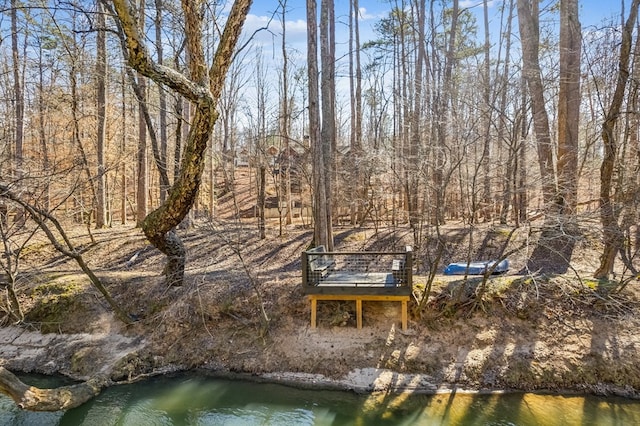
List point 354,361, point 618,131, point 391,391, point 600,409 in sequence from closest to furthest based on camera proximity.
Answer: point 600,409 → point 391,391 → point 354,361 → point 618,131

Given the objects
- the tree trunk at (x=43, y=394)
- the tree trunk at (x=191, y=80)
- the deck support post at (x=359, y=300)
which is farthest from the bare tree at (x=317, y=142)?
the tree trunk at (x=43, y=394)

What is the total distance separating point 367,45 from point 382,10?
1718 mm

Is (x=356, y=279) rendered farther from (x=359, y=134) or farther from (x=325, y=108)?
(x=359, y=134)

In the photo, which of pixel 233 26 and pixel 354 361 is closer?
pixel 233 26

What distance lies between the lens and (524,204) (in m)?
8.51

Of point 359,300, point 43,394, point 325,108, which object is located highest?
point 325,108

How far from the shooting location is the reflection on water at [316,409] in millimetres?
4941

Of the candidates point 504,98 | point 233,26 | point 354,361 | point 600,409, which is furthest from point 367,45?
point 600,409

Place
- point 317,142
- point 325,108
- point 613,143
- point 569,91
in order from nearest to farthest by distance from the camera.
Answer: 1. point 613,143
2. point 317,142
3. point 569,91
4. point 325,108

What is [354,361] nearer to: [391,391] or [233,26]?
[391,391]

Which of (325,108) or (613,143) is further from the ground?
(325,108)

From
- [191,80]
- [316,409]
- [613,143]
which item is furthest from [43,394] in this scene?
[613,143]

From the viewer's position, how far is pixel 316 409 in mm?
5324

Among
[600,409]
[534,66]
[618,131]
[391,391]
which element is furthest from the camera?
[534,66]
